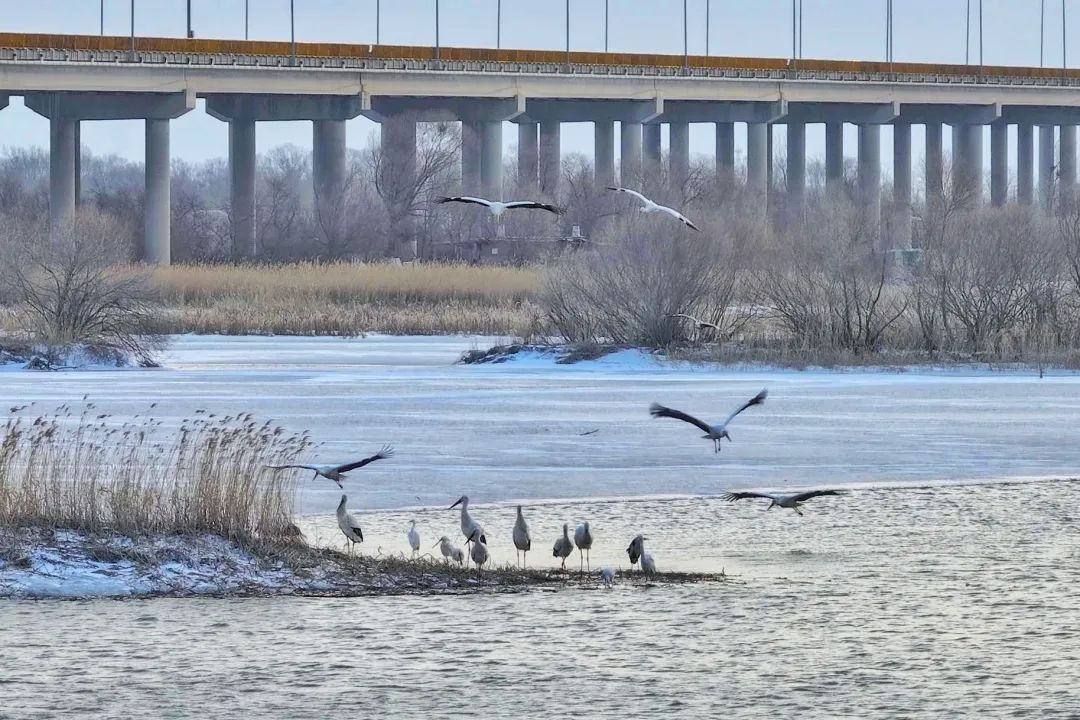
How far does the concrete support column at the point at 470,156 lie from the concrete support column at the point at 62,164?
1784 cm

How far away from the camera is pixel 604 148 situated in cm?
9869

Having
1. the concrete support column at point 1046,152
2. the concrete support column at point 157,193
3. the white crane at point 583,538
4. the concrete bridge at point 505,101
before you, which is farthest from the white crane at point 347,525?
the concrete support column at point 1046,152

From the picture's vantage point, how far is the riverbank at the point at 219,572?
1325 cm

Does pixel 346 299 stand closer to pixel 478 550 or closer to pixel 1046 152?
pixel 478 550

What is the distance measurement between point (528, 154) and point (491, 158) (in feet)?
48.4

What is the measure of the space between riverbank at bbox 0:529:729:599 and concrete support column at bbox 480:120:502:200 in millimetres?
75498

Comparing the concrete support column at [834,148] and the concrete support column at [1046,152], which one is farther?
the concrete support column at [1046,152]

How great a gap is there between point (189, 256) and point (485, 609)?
3063 inches

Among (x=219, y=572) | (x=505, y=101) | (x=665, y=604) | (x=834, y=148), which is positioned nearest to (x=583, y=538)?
(x=665, y=604)

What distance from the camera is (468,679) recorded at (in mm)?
10602

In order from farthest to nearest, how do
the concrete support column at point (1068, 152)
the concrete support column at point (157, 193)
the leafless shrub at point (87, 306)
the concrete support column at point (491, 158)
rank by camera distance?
the concrete support column at point (1068, 152)
the concrete support column at point (491, 158)
the concrete support column at point (157, 193)
the leafless shrub at point (87, 306)

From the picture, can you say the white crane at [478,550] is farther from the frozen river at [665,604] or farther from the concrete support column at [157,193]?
the concrete support column at [157,193]

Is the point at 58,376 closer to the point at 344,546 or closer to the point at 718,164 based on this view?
the point at 344,546

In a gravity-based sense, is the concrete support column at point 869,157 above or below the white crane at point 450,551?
above
